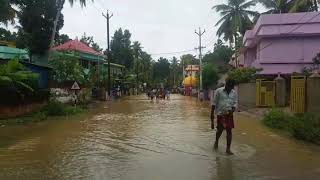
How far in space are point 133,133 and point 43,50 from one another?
23828 mm

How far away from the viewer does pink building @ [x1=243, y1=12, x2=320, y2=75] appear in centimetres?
3662

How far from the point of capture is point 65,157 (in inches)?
462

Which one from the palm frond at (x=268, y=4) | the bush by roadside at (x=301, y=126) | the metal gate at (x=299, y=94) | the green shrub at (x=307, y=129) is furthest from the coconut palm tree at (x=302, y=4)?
the palm frond at (x=268, y=4)

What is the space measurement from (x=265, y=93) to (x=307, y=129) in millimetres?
16753

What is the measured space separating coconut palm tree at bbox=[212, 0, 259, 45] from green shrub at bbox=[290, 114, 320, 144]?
4117 cm

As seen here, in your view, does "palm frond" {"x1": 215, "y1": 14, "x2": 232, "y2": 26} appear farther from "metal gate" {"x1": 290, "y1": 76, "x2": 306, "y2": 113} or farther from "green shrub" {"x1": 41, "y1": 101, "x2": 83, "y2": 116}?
"metal gate" {"x1": 290, "y1": 76, "x2": 306, "y2": 113}

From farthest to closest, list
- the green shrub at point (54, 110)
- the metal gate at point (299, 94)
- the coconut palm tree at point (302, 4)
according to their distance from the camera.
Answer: the coconut palm tree at point (302, 4)
the green shrub at point (54, 110)
the metal gate at point (299, 94)

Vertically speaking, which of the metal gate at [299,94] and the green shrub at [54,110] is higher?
the metal gate at [299,94]

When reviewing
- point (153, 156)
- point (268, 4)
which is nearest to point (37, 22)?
point (268, 4)

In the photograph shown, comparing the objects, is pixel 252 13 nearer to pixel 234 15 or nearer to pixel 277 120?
pixel 234 15

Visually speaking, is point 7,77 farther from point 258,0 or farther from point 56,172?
point 258,0

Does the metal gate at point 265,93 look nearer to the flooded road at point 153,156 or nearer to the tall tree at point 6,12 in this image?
the flooded road at point 153,156

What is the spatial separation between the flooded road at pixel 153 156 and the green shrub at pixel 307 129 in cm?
31

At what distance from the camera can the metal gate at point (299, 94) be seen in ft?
69.1
